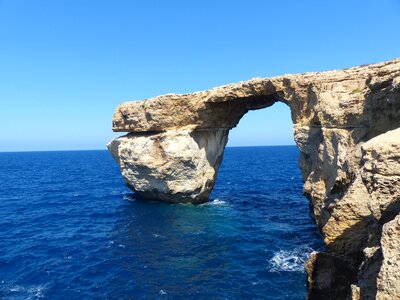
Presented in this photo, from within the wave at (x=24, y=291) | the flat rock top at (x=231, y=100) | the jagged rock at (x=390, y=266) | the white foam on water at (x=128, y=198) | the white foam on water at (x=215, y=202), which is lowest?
the wave at (x=24, y=291)

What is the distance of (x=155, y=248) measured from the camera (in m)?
25.2

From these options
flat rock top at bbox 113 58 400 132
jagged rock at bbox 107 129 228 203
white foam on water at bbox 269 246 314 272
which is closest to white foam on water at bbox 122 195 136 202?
jagged rock at bbox 107 129 228 203

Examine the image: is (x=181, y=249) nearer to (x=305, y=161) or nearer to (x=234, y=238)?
(x=234, y=238)

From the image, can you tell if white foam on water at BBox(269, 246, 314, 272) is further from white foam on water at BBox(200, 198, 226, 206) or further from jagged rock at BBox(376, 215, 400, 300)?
white foam on water at BBox(200, 198, 226, 206)

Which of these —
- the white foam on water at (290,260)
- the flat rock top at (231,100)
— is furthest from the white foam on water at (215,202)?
the white foam on water at (290,260)

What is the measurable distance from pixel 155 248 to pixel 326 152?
14255 millimetres

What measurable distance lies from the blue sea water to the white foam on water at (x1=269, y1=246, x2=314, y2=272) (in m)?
0.06

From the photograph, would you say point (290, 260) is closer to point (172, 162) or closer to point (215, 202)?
point (172, 162)

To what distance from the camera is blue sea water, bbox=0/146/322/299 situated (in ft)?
63.0

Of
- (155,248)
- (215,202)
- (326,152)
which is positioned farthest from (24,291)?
(215,202)

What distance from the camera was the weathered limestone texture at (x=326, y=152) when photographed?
32.8ft

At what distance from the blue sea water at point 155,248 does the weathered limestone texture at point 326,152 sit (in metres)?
3.66

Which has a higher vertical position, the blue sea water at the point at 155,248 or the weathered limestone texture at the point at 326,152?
the weathered limestone texture at the point at 326,152

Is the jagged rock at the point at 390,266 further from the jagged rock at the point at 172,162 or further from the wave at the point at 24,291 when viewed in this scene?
the jagged rock at the point at 172,162
